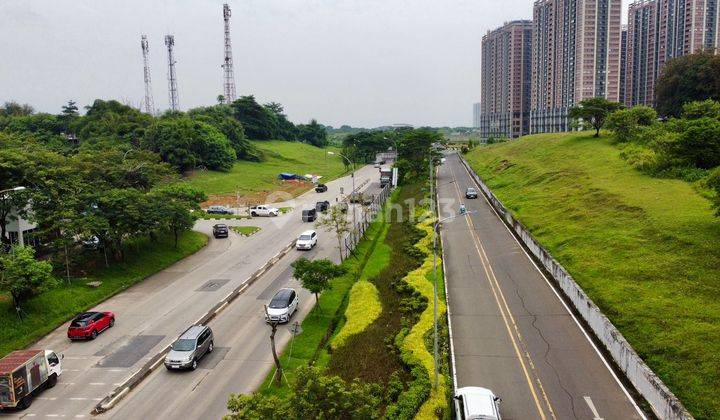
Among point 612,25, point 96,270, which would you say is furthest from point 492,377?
point 612,25

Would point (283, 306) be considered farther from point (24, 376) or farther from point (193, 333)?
point (24, 376)

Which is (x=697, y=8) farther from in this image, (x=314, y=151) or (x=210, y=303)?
(x=210, y=303)

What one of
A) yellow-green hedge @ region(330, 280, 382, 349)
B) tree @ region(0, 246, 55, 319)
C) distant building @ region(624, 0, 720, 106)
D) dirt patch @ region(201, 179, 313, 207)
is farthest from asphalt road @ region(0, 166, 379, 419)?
distant building @ region(624, 0, 720, 106)

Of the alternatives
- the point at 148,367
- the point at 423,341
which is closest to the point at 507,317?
the point at 423,341

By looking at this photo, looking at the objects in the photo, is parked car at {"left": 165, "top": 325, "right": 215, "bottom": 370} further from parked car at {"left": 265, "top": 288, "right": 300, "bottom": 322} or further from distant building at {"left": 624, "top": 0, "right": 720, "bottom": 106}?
distant building at {"left": 624, "top": 0, "right": 720, "bottom": 106}

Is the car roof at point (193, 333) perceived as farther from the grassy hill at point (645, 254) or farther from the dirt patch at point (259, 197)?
the dirt patch at point (259, 197)
